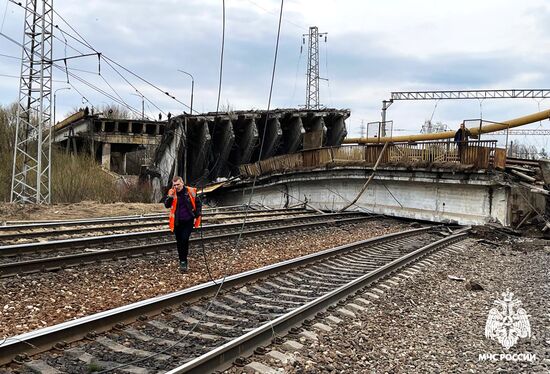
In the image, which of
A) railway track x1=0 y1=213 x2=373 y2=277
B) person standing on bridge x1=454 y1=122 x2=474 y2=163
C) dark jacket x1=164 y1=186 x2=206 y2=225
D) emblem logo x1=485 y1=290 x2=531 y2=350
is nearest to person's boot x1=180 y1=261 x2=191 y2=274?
railway track x1=0 y1=213 x2=373 y2=277

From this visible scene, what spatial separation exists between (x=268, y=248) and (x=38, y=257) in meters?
5.24

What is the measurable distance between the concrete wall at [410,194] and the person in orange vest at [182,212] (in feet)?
42.6

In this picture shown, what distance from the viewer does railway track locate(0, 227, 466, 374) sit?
450 centimetres

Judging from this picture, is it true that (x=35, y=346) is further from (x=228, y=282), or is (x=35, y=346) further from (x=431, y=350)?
(x=431, y=350)

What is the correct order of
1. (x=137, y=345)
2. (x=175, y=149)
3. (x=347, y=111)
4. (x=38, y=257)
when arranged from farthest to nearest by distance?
1. (x=347, y=111)
2. (x=175, y=149)
3. (x=38, y=257)
4. (x=137, y=345)

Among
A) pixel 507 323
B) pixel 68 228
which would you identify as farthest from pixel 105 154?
pixel 507 323

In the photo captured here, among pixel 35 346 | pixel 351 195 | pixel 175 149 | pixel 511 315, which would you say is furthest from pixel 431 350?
pixel 175 149

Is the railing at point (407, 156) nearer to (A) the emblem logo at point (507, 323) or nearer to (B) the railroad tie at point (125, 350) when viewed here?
(A) the emblem logo at point (507, 323)

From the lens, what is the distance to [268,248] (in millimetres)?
12047

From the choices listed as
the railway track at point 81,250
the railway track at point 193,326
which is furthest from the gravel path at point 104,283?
the railway track at point 193,326

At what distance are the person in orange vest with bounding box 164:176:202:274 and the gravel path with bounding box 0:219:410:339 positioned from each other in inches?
19.0

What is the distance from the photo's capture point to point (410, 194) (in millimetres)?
21391

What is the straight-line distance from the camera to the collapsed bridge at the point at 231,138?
1168 inches

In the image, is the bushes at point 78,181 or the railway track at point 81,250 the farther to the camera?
the bushes at point 78,181
